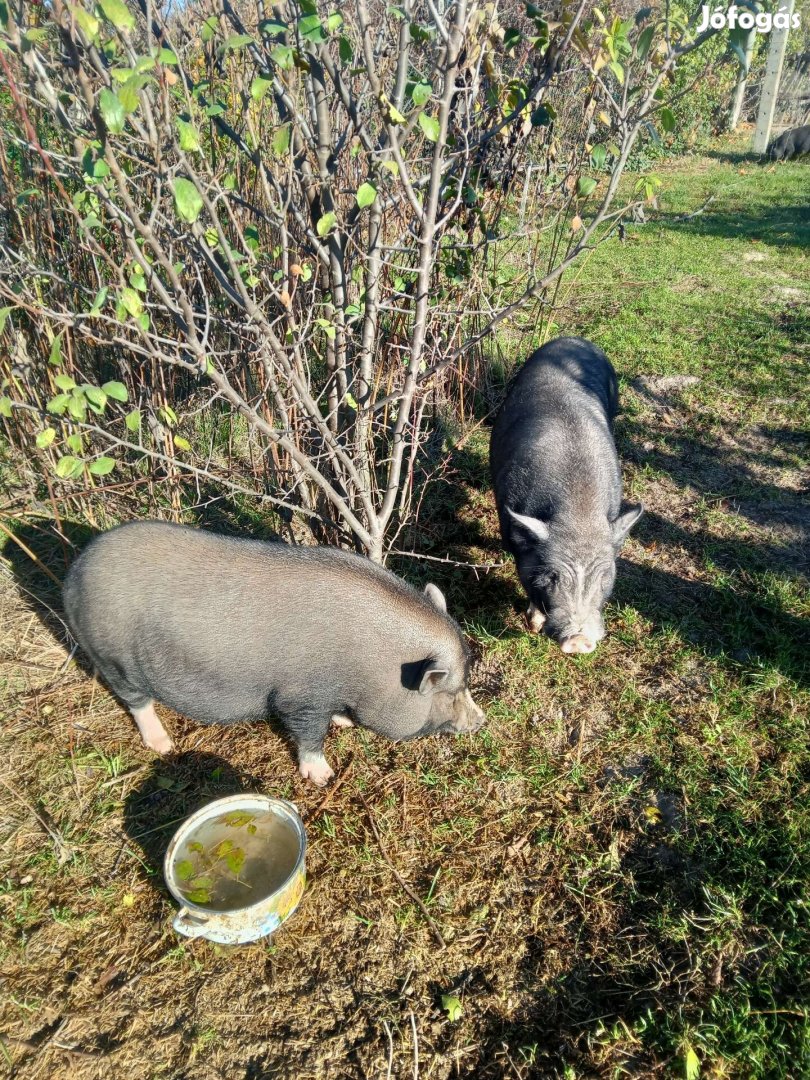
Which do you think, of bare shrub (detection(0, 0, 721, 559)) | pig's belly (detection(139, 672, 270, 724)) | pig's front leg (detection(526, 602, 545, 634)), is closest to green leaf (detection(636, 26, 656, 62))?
bare shrub (detection(0, 0, 721, 559))

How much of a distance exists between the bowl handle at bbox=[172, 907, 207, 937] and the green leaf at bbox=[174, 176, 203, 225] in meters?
2.44

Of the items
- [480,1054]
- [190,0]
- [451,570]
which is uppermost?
[190,0]

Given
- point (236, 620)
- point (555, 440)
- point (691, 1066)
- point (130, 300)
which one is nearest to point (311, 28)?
point (130, 300)

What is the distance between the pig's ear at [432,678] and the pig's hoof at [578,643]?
0.99 metres

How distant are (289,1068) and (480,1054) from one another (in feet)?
2.38

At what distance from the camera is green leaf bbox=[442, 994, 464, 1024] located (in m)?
2.67

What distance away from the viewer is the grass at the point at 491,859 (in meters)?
2.60

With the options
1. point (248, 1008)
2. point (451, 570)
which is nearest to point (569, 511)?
point (451, 570)

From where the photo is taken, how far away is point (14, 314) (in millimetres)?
4539

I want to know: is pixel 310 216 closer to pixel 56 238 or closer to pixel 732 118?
pixel 56 238

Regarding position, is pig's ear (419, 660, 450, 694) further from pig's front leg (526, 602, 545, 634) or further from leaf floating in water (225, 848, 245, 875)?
pig's front leg (526, 602, 545, 634)

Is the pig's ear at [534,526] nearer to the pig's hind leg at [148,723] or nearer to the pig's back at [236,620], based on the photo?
the pig's back at [236,620]

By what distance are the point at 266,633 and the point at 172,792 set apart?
3.48ft

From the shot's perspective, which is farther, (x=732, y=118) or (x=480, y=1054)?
(x=732, y=118)
